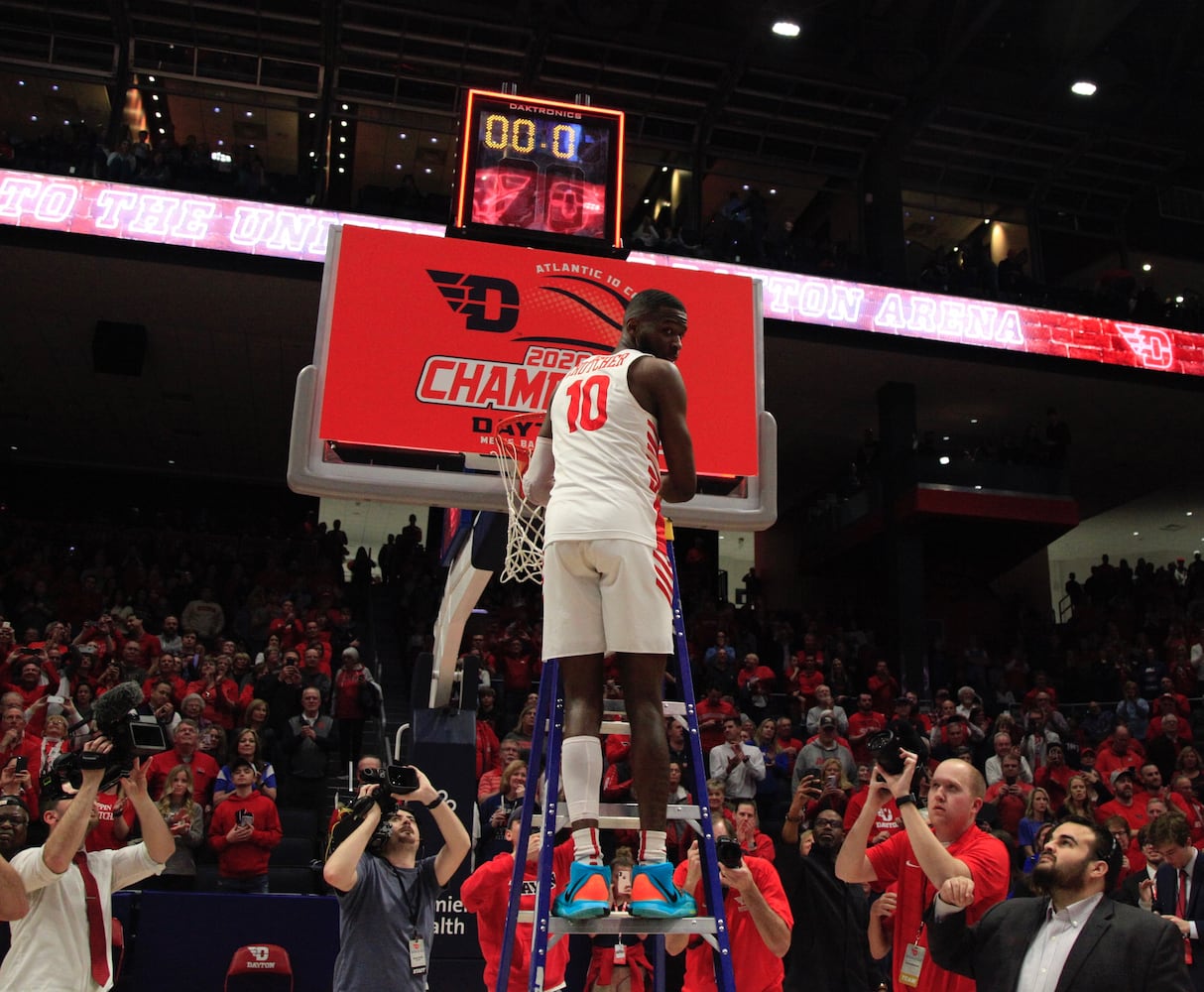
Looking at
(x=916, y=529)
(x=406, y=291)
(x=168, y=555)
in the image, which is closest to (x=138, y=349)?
(x=168, y=555)

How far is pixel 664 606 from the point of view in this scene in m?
3.78

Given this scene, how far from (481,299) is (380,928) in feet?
9.89

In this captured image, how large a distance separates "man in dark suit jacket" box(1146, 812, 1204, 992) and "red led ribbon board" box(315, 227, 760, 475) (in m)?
4.04

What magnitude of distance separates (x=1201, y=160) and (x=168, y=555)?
20600mm

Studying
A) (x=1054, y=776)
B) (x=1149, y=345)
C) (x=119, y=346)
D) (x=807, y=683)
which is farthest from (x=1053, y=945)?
(x=1149, y=345)

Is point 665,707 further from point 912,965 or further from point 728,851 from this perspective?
point 912,965

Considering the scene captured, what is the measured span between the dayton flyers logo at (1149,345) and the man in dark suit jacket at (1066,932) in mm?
17744

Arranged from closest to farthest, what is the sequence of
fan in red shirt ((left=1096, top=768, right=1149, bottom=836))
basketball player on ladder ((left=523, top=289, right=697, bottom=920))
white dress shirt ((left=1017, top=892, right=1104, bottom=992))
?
basketball player on ladder ((left=523, top=289, right=697, bottom=920))
white dress shirt ((left=1017, top=892, right=1104, bottom=992))
fan in red shirt ((left=1096, top=768, right=1149, bottom=836))

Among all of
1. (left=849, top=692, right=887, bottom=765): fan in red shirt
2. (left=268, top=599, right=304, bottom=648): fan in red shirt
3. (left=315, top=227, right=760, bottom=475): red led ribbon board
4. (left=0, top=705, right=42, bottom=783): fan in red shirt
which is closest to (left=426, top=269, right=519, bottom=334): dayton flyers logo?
(left=315, top=227, right=760, bottom=475): red led ribbon board

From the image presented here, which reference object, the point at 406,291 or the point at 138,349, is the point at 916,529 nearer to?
the point at 138,349

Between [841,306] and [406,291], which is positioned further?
[841,306]

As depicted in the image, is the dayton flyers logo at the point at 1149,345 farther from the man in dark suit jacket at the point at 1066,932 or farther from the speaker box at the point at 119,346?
the man in dark suit jacket at the point at 1066,932

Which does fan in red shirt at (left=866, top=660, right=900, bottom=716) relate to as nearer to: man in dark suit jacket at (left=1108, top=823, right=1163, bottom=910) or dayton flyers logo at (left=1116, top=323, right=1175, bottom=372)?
man in dark suit jacket at (left=1108, top=823, right=1163, bottom=910)

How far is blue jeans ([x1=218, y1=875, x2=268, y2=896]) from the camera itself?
918cm
